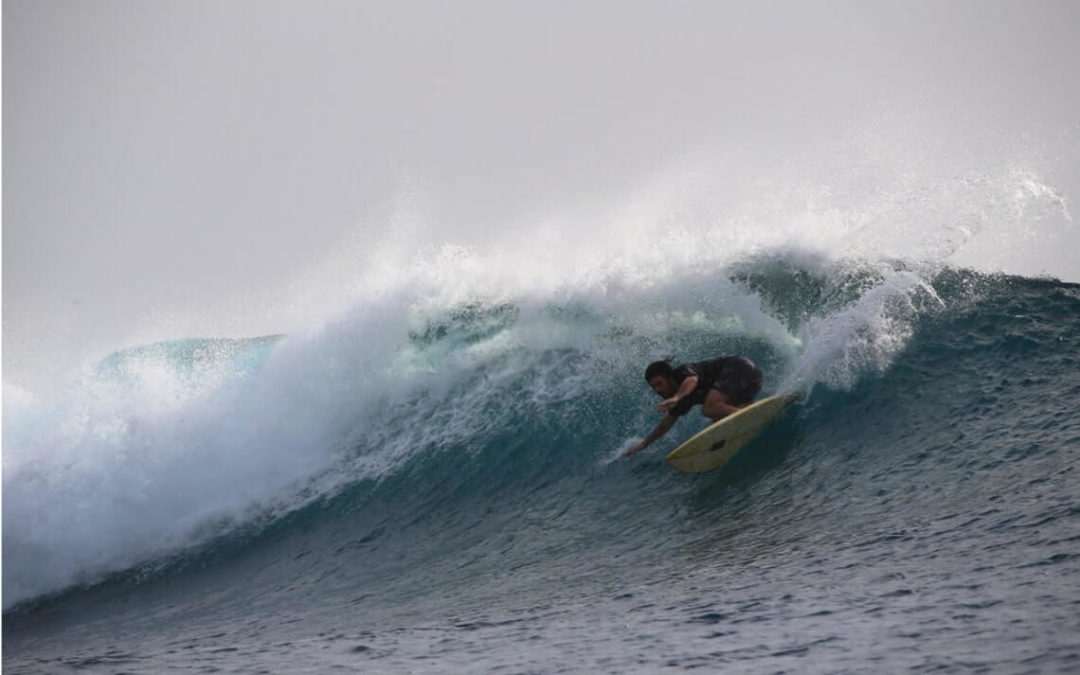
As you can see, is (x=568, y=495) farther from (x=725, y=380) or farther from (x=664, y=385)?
(x=725, y=380)

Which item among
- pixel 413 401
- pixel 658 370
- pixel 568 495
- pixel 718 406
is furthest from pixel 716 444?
pixel 413 401

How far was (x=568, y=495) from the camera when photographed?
31.1ft

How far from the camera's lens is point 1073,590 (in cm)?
469

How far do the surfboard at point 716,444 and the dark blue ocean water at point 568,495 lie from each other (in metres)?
0.13

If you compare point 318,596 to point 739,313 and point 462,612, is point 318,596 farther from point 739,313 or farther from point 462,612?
point 739,313

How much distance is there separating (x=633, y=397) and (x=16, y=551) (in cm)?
762

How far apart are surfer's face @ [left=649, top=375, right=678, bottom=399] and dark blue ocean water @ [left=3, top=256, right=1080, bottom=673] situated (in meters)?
0.85

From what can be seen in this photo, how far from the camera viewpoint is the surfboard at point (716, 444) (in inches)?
346

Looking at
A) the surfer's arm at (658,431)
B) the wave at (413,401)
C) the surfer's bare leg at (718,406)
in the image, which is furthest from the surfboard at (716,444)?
the wave at (413,401)

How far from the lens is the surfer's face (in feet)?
28.4

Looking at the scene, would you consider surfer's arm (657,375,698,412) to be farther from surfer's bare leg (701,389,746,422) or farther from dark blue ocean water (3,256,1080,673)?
dark blue ocean water (3,256,1080,673)

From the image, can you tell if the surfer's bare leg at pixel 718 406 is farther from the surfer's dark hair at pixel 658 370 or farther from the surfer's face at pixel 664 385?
the surfer's dark hair at pixel 658 370

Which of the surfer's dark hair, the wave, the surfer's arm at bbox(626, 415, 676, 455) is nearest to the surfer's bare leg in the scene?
the surfer's arm at bbox(626, 415, 676, 455)

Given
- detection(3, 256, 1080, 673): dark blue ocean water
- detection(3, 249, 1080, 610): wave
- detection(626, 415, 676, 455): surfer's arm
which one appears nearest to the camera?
detection(3, 256, 1080, 673): dark blue ocean water
